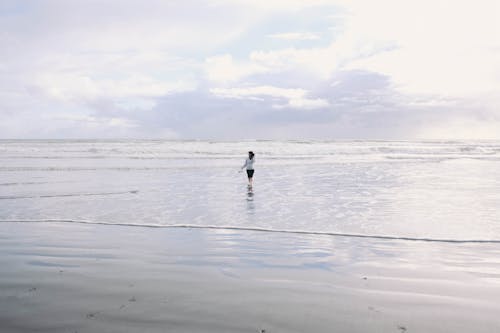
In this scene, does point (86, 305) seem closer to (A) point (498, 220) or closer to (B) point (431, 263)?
(B) point (431, 263)

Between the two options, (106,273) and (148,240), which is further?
(148,240)

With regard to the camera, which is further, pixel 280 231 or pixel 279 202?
pixel 279 202

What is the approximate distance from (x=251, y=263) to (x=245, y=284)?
1.22 metres

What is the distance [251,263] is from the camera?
24.1 ft

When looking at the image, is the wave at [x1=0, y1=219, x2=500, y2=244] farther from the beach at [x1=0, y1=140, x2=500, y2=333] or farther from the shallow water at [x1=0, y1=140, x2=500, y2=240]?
the shallow water at [x1=0, y1=140, x2=500, y2=240]

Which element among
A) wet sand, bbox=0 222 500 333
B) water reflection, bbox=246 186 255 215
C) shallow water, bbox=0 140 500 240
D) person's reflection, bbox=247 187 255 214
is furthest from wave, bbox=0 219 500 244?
person's reflection, bbox=247 187 255 214

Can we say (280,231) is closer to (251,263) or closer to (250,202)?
(251,263)

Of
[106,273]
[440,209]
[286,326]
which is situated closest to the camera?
[286,326]

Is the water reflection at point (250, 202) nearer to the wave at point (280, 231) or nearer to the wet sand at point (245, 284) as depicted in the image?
the wave at point (280, 231)

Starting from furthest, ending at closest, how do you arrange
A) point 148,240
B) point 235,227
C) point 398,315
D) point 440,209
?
point 440,209, point 235,227, point 148,240, point 398,315

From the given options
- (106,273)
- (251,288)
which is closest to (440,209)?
(251,288)

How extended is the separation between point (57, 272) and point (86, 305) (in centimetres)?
175

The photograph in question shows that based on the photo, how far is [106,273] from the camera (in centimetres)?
664

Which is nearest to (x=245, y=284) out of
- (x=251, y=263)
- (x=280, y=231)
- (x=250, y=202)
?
(x=251, y=263)
